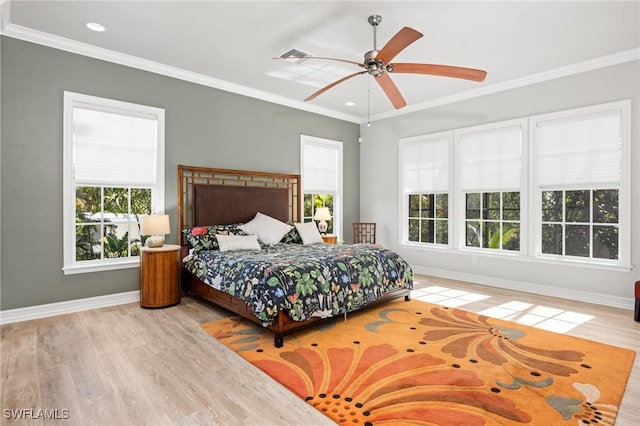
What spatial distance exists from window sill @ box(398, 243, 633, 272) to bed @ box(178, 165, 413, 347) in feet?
5.50

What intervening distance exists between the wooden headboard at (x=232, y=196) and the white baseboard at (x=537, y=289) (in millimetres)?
2603

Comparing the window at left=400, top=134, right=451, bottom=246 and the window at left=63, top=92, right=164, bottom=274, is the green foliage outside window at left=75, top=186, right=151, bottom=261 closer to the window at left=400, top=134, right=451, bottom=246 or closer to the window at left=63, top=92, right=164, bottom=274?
the window at left=63, top=92, right=164, bottom=274

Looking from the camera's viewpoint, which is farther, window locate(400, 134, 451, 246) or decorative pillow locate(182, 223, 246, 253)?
window locate(400, 134, 451, 246)

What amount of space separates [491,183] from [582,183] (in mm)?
1115

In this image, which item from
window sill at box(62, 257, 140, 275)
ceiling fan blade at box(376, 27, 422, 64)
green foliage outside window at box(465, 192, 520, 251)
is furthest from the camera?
green foliage outside window at box(465, 192, 520, 251)

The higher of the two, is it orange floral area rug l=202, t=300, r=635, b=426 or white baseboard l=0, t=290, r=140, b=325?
white baseboard l=0, t=290, r=140, b=325

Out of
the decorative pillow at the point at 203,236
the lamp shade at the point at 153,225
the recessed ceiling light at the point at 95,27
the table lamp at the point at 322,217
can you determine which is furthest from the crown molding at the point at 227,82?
the decorative pillow at the point at 203,236

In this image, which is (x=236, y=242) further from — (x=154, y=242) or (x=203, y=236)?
(x=154, y=242)

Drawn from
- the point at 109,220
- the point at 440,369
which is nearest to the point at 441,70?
the point at 440,369

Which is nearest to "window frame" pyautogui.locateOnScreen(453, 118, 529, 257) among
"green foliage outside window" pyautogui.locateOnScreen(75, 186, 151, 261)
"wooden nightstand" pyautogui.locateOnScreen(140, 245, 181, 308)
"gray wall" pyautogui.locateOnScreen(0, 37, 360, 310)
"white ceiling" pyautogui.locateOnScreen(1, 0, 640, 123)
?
"white ceiling" pyautogui.locateOnScreen(1, 0, 640, 123)

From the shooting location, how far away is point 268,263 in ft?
10.5

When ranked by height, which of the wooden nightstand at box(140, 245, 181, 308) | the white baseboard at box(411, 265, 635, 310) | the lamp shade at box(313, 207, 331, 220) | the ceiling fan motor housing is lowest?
the white baseboard at box(411, 265, 635, 310)

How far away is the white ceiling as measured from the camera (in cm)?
309

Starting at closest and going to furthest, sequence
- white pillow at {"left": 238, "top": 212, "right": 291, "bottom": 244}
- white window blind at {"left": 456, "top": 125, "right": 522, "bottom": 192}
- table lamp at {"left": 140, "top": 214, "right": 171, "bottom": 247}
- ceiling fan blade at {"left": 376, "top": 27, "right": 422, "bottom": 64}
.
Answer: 1. ceiling fan blade at {"left": 376, "top": 27, "right": 422, "bottom": 64}
2. table lamp at {"left": 140, "top": 214, "right": 171, "bottom": 247}
3. white pillow at {"left": 238, "top": 212, "right": 291, "bottom": 244}
4. white window blind at {"left": 456, "top": 125, "right": 522, "bottom": 192}
